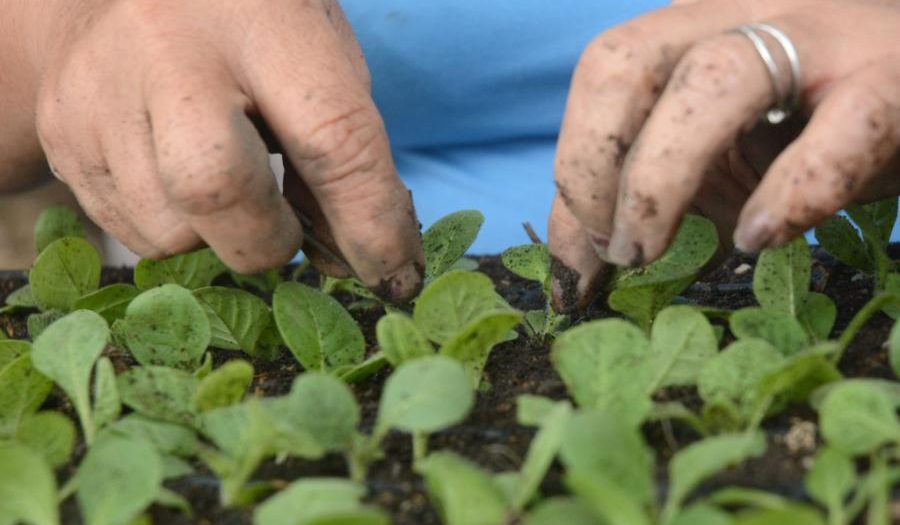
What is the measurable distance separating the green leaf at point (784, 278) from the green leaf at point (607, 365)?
14cm

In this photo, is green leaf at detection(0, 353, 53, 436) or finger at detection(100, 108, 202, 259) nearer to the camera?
green leaf at detection(0, 353, 53, 436)

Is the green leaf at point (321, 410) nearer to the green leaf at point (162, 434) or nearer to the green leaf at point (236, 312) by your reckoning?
the green leaf at point (162, 434)

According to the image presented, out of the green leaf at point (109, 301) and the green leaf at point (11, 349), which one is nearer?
the green leaf at point (11, 349)

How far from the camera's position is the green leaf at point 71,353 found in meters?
0.45

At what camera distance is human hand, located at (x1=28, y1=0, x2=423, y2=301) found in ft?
1.78

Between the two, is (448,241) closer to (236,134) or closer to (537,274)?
(537,274)

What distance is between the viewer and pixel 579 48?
112 cm

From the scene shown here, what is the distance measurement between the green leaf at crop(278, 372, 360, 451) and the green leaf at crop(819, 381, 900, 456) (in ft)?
0.54

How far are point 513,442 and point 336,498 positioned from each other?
0.11 meters

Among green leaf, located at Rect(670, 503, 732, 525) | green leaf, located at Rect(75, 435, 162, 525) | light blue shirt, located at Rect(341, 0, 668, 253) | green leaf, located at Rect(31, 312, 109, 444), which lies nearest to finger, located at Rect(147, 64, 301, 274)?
green leaf, located at Rect(31, 312, 109, 444)

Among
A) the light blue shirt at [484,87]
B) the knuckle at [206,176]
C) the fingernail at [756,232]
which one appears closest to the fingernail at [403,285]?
the knuckle at [206,176]

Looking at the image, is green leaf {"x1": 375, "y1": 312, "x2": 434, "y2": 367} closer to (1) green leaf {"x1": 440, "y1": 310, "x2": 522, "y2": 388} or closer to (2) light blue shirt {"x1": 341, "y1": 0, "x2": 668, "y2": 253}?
(1) green leaf {"x1": 440, "y1": 310, "x2": 522, "y2": 388}

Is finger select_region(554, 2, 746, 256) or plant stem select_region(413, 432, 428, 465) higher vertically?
finger select_region(554, 2, 746, 256)

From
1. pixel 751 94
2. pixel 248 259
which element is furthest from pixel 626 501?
pixel 248 259
